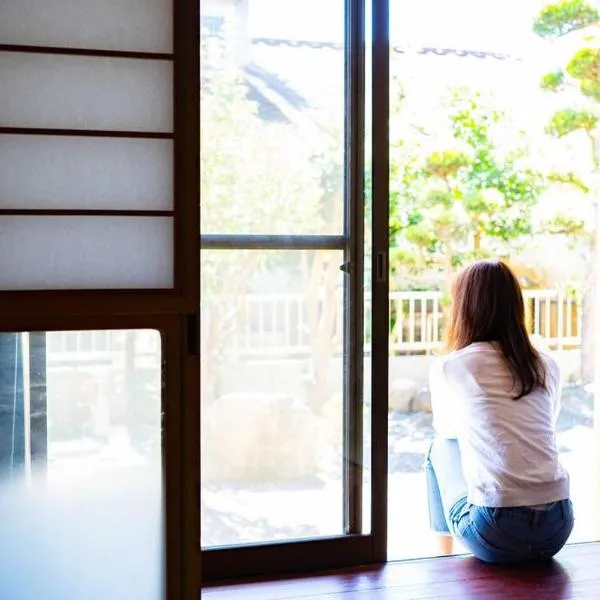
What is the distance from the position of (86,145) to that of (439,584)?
177 centimetres

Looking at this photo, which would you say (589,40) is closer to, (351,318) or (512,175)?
(512,175)

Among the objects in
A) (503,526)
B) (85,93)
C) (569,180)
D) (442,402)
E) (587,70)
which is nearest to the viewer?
(85,93)

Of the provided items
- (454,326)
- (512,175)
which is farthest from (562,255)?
(454,326)

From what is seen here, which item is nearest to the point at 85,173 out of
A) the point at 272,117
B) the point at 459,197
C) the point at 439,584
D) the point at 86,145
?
the point at 86,145

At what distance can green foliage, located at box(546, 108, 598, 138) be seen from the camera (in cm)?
426

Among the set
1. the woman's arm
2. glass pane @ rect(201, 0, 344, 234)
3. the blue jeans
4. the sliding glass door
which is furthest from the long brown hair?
glass pane @ rect(201, 0, 344, 234)

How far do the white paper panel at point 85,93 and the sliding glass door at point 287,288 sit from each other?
45 cm

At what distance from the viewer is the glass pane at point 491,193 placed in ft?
13.6

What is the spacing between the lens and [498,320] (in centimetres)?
309

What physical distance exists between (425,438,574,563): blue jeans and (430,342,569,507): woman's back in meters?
0.04

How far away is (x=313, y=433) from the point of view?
10.3ft

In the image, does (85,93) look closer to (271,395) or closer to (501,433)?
(271,395)

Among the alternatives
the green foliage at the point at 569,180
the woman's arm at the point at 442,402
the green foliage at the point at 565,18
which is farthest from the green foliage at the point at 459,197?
the woman's arm at the point at 442,402

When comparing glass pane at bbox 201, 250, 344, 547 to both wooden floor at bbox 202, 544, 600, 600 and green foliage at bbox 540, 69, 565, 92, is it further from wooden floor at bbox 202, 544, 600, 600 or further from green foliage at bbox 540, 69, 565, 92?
green foliage at bbox 540, 69, 565, 92
